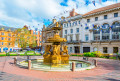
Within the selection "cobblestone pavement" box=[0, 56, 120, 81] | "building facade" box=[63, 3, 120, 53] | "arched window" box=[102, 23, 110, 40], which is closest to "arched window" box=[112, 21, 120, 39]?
"building facade" box=[63, 3, 120, 53]

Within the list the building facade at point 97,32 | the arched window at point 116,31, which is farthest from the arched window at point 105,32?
the arched window at point 116,31

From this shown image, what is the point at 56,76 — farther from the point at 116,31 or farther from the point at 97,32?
the point at 97,32

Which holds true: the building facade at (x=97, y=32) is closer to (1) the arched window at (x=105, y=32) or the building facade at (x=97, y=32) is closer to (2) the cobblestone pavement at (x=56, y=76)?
(1) the arched window at (x=105, y=32)

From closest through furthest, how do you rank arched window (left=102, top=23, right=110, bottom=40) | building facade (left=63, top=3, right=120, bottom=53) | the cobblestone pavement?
1. the cobblestone pavement
2. building facade (left=63, top=3, right=120, bottom=53)
3. arched window (left=102, top=23, right=110, bottom=40)

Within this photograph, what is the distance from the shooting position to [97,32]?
1423 inches

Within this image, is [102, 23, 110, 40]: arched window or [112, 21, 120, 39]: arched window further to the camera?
[102, 23, 110, 40]: arched window

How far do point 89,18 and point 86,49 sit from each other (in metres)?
12.1

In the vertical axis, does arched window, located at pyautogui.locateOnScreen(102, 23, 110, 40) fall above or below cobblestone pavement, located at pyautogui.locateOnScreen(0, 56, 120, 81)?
above

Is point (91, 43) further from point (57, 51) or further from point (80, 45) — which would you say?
point (57, 51)

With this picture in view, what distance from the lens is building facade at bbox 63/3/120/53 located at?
31.5 meters

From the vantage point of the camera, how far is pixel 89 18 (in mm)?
38062

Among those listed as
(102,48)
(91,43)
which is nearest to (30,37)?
(91,43)

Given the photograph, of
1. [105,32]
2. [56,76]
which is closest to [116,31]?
[105,32]

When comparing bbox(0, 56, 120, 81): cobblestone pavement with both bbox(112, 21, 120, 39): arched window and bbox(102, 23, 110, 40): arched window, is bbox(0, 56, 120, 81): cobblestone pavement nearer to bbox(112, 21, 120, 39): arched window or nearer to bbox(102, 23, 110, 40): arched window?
bbox(112, 21, 120, 39): arched window
